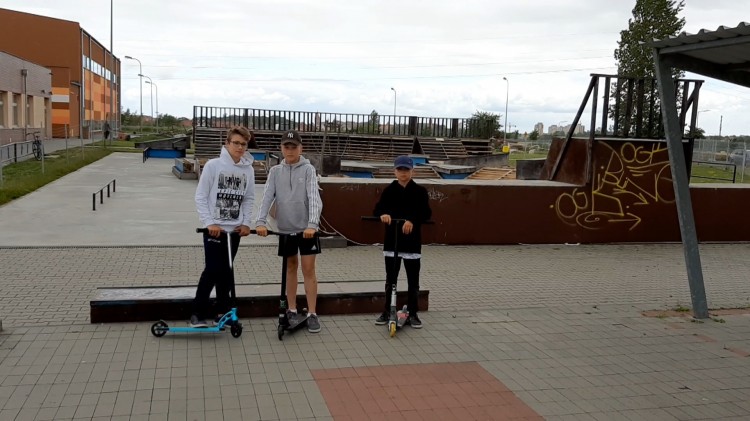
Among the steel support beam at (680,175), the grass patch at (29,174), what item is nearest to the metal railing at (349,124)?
the grass patch at (29,174)

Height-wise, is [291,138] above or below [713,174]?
above

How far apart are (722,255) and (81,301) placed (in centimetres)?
1024

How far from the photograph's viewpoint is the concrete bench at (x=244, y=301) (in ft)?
18.5

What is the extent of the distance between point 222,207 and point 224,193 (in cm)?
12

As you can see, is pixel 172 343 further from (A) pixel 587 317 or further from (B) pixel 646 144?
(B) pixel 646 144

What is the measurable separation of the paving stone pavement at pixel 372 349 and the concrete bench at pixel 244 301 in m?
0.12

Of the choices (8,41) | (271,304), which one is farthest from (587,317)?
(8,41)

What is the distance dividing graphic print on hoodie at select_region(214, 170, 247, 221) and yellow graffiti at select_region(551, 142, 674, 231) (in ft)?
24.5

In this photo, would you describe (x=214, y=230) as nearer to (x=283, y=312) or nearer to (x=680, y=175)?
(x=283, y=312)

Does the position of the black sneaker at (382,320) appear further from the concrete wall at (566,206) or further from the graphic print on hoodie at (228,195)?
the concrete wall at (566,206)

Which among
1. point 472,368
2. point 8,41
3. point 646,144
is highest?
point 8,41

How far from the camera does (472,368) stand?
5.07 metres

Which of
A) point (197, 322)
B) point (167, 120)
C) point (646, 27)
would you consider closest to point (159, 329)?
point (197, 322)

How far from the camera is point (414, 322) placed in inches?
240
